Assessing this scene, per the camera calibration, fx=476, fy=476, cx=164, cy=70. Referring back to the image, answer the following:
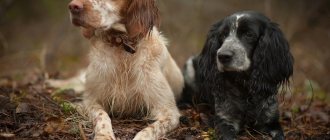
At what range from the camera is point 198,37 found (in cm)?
978

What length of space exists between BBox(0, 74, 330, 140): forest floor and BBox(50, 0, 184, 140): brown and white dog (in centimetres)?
16

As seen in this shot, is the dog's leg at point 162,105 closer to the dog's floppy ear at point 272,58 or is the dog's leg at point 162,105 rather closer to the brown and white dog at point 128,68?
the brown and white dog at point 128,68

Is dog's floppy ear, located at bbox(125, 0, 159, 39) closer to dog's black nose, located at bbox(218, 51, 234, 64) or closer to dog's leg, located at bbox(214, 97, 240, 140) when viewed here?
dog's black nose, located at bbox(218, 51, 234, 64)

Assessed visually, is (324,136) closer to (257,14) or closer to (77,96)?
(257,14)

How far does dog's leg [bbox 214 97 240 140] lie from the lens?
4.29 meters

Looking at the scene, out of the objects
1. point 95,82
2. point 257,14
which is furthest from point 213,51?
point 95,82

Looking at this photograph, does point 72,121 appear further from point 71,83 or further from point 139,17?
point 71,83

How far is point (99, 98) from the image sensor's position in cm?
471

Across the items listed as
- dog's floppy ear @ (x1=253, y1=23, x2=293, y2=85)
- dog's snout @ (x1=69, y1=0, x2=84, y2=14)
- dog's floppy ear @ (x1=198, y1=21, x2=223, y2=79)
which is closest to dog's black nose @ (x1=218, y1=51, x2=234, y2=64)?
dog's floppy ear @ (x1=253, y1=23, x2=293, y2=85)

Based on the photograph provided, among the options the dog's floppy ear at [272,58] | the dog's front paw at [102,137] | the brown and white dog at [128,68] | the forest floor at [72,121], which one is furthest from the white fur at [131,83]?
the dog's floppy ear at [272,58]

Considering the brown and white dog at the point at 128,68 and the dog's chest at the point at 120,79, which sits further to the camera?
the dog's chest at the point at 120,79

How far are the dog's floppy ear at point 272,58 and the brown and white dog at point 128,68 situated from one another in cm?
95

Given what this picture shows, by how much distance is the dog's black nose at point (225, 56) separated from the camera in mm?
4113

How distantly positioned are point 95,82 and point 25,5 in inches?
348
